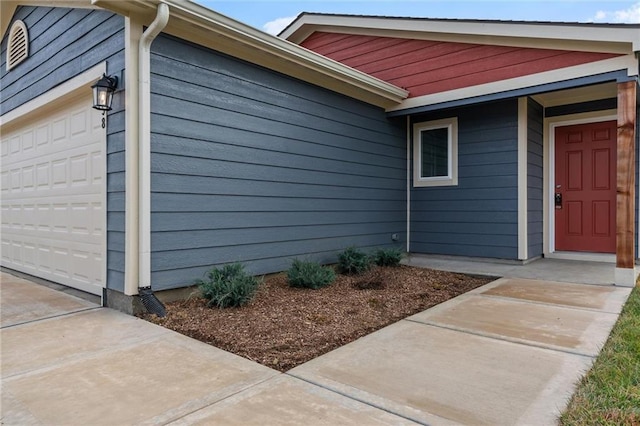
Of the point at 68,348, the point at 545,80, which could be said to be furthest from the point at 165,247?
the point at 545,80

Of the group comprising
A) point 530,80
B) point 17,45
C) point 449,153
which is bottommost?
point 449,153

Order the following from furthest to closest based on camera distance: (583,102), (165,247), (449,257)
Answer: (449,257) → (583,102) → (165,247)

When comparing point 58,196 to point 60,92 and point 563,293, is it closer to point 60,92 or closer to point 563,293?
point 60,92

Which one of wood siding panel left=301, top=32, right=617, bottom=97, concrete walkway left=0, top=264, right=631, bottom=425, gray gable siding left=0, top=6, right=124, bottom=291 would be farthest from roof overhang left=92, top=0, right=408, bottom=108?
concrete walkway left=0, top=264, right=631, bottom=425

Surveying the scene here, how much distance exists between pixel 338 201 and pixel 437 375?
358 cm

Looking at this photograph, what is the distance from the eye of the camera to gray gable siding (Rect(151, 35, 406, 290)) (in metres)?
3.69

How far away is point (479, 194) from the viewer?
623 centimetres

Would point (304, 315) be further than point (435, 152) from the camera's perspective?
No

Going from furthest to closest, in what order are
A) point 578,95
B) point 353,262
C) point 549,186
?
point 549,186, point 578,95, point 353,262

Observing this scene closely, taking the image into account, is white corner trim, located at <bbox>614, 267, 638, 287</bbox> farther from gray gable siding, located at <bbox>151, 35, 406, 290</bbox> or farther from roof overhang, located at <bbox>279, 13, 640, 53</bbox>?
gray gable siding, located at <bbox>151, 35, 406, 290</bbox>

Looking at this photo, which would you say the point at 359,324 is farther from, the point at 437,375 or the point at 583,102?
the point at 583,102

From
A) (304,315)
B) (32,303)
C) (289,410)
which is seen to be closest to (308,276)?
(304,315)

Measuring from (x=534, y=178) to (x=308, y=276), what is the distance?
13.0ft

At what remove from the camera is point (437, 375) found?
225 centimetres
